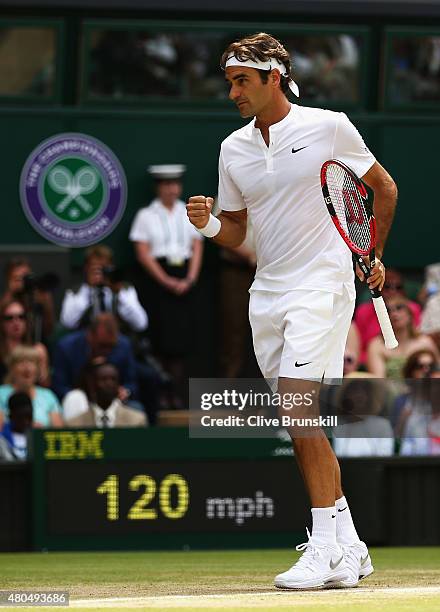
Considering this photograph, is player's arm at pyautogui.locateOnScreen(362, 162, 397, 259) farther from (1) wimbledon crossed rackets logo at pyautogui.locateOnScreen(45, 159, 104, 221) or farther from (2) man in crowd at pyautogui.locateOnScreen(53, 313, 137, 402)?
(1) wimbledon crossed rackets logo at pyautogui.locateOnScreen(45, 159, 104, 221)

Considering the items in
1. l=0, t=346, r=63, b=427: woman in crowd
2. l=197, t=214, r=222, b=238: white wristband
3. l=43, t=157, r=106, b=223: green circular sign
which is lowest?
l=0, t=346, r=63, b=427: woman in crowd

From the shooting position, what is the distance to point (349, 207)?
6254mm

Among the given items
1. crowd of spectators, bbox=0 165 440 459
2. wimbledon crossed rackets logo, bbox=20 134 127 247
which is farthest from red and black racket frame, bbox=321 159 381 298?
wimbledon crossed rackets logo, bbox=20 134 127 247

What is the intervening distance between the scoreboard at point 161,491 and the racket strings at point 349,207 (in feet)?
10.7

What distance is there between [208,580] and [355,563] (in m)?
0.74

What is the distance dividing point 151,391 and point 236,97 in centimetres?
509

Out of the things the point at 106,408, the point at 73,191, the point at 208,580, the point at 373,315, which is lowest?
the point at 208,580

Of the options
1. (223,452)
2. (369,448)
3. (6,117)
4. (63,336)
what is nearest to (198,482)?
(223,452)

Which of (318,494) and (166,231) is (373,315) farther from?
(318,494)

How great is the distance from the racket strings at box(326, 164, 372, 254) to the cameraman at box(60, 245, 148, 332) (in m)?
5.31

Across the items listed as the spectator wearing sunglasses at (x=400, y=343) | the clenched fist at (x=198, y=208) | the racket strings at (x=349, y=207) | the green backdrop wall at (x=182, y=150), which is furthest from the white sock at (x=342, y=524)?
the green backdrop wall at (x=182, y=150)

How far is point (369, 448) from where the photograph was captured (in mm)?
9586

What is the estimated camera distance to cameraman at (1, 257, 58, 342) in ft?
37.3

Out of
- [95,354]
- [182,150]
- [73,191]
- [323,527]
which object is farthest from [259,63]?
[182,150]
